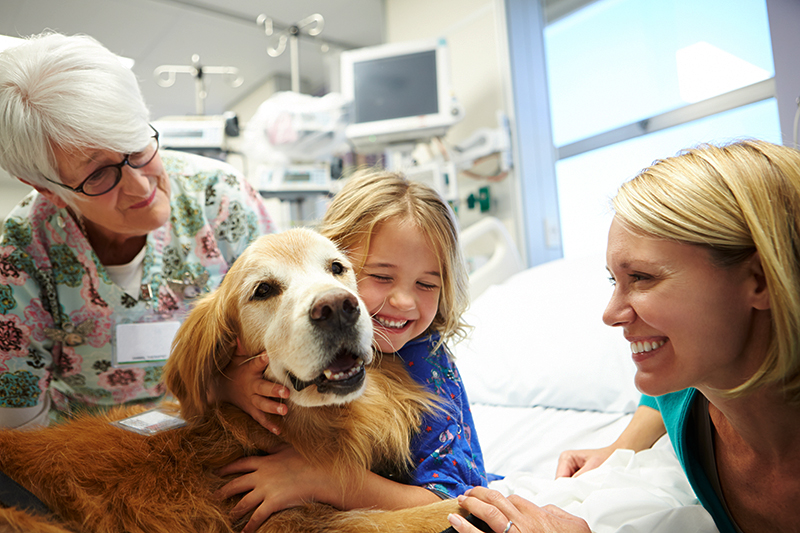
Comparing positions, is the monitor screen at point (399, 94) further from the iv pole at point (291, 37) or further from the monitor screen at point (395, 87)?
the iv pole at point (291, 37)

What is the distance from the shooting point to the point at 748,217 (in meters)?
0.69

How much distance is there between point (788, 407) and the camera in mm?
765

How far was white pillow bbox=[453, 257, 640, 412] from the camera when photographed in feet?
5.69

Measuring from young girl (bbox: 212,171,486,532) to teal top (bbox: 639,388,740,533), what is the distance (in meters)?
0.41

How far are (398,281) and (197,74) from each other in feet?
10.0

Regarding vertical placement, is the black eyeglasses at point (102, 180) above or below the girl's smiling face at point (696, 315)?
above

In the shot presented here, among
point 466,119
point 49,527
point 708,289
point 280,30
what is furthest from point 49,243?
point 280,30

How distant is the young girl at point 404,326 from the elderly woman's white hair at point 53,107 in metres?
0.57

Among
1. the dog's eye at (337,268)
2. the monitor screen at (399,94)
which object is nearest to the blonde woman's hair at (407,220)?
the dog's eye at (337,268)

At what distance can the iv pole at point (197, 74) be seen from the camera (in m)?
3.45

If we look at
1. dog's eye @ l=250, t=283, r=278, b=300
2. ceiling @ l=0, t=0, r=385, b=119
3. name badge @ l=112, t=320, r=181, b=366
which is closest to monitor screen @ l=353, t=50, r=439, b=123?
ceiling @ l=0, t=0, r=385, b=119

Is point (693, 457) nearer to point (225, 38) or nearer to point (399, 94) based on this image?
point (399, 94)

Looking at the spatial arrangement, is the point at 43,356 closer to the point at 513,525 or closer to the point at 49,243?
the point at 49,243

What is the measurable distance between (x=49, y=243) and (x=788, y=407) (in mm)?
1706
